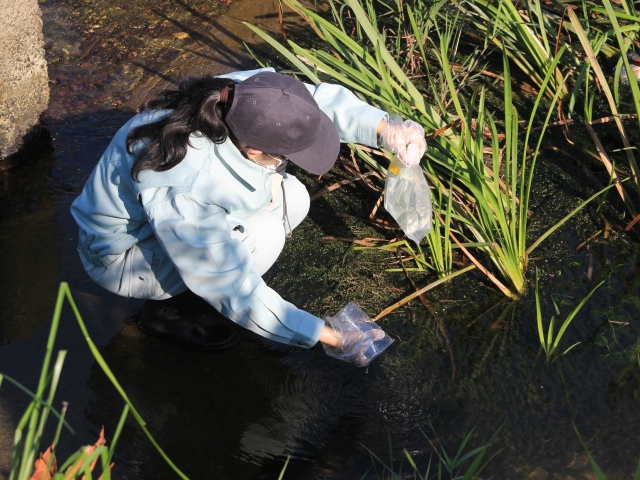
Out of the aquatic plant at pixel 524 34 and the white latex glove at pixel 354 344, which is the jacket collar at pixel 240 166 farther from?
the aquatic plant at pixel 524 34

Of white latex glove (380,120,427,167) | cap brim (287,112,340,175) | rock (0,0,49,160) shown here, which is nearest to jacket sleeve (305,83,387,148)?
white latex glove (380,120,427,167)

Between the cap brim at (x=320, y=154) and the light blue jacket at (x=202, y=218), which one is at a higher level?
the cap brim at (x=320, y=154)

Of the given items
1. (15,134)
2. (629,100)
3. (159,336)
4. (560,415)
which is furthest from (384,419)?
(15,134)

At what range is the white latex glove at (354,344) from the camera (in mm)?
1999

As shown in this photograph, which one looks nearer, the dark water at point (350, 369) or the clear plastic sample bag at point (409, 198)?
the dark water at point (350, 369)

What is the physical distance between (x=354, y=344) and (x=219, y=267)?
490 millimetres

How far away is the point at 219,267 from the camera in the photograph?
5.79 ft

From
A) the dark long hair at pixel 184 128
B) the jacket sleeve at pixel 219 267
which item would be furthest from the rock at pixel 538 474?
the dark long hair at pixel 184 128

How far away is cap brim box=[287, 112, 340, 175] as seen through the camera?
179 cm

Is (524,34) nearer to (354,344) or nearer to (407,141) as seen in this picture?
(407,141)

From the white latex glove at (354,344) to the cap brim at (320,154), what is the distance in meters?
0.48

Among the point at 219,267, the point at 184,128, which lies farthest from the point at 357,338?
the point at 184,128

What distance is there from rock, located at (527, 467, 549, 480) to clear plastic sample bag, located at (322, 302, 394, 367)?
533 mm

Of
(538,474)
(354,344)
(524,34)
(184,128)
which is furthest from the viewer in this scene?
(524,34)
